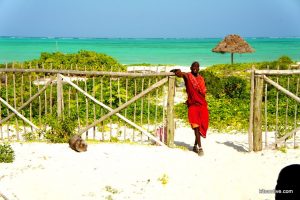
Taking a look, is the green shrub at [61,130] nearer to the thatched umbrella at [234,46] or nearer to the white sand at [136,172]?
the white sand at [136,172]

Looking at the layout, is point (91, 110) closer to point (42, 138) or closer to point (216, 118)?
point (42, 138)

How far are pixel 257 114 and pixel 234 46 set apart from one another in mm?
20895

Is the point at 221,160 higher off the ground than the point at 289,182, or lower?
lower

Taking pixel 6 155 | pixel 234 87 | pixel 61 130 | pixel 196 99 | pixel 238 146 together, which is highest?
pixel 196 99

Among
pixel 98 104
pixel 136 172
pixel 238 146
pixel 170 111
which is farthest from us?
pixel 238 146

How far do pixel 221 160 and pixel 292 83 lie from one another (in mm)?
8082

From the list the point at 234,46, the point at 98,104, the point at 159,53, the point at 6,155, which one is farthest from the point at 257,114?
the point at 159,53

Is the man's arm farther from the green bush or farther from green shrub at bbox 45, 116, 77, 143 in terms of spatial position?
the green bush

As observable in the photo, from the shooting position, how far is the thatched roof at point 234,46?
28.2m

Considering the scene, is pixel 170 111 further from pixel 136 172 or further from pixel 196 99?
pixel 136 172

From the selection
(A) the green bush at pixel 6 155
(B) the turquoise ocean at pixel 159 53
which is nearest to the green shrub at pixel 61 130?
(A) the green bush at pixel 6 155

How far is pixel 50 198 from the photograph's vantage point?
238 inches

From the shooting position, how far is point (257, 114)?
26.7 feet

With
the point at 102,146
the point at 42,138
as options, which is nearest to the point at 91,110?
the point at 42,138
